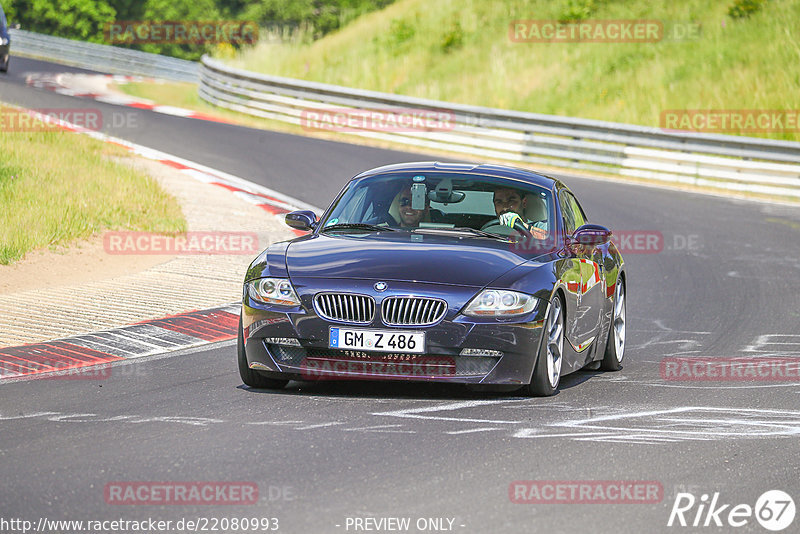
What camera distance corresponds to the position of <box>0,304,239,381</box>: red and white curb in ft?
29.2

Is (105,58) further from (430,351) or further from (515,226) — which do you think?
(430,351)

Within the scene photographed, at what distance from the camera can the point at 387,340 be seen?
759 cm

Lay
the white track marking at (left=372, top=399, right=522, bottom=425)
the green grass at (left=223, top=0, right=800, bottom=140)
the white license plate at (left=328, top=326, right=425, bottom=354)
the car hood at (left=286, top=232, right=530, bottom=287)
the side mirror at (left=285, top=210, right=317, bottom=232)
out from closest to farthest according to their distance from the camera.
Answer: the white track marking at (left=372, top=399, right=522, bottom=425)
the white license plate at (left=328, top=326, right=425, bottom=354)
the car hood at (left=286, top=232, right=530, bottom=287)
the side mirror at (left=285, top=210, right=317, bottom=232)
the green grass at (left=223, top=0, right=800, bottom=140)

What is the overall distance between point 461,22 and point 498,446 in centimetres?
3555

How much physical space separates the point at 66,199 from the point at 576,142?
1322cm

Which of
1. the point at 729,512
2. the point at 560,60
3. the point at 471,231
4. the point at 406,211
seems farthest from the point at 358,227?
the point at 560,60

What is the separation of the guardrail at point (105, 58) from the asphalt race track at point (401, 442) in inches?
1547

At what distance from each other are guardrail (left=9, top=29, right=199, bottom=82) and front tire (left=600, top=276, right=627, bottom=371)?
39.4m

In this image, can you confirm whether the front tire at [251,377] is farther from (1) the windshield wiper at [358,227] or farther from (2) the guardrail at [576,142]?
(2) the guardrail at [576,142]

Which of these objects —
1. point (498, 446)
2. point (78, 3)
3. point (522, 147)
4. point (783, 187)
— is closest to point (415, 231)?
point (498, 446)

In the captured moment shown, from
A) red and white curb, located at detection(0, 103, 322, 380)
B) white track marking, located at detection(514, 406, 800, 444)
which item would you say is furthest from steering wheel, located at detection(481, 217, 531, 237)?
red and white curb, located at detection(0, 103, 322, 380)

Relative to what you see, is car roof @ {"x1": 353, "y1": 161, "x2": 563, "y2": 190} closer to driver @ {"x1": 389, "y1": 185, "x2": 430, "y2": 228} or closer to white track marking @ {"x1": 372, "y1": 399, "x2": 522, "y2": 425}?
driver @ {"x1": 389, "y1": 185, "x2": 430, "y2": 228}

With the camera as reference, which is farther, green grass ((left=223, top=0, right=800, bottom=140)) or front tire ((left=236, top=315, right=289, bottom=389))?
green grass ((left=223, top=0, right=800, bottom=140))

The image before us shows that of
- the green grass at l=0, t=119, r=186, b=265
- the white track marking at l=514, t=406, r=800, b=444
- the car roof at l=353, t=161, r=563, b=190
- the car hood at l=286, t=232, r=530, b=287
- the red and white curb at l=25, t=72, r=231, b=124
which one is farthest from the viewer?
the red and white curb at l=25, t=72, r=231, b=124
